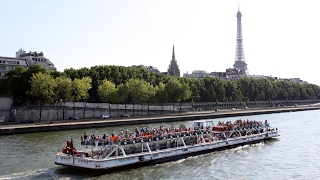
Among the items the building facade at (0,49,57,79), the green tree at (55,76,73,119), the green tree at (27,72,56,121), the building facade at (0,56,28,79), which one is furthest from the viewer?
the building facade at (0,49,57,79)

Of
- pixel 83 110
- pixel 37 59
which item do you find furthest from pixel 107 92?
pixel 37 59

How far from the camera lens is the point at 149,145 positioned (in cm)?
3672

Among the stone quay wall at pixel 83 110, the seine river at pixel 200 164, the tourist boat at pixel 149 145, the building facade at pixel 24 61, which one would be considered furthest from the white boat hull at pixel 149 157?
the building facade at pixel 24 61

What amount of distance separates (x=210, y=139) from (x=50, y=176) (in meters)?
20.5

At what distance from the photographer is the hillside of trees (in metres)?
77.6

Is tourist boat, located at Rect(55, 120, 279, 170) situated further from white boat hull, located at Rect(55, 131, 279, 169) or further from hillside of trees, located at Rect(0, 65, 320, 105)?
hillside of trees, located at Rect(0, 65, 320, 105)

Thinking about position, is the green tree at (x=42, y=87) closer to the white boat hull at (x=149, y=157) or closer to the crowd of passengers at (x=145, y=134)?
the crowd of passengers at (x=145, y=134)

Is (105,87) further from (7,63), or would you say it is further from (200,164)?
(200,164)

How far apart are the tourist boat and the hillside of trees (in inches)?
→ 1566

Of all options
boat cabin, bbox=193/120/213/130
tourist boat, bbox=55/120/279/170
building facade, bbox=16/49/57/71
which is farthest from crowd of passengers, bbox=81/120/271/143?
building facade, bbox=16/49/57/71

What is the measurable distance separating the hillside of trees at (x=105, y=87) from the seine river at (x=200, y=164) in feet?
91.6

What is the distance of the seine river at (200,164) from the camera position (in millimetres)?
31641

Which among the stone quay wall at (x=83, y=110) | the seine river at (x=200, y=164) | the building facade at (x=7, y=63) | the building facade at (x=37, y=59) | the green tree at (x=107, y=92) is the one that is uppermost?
the building facade at (x=37, y=59)

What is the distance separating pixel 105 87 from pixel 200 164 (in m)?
57.7
